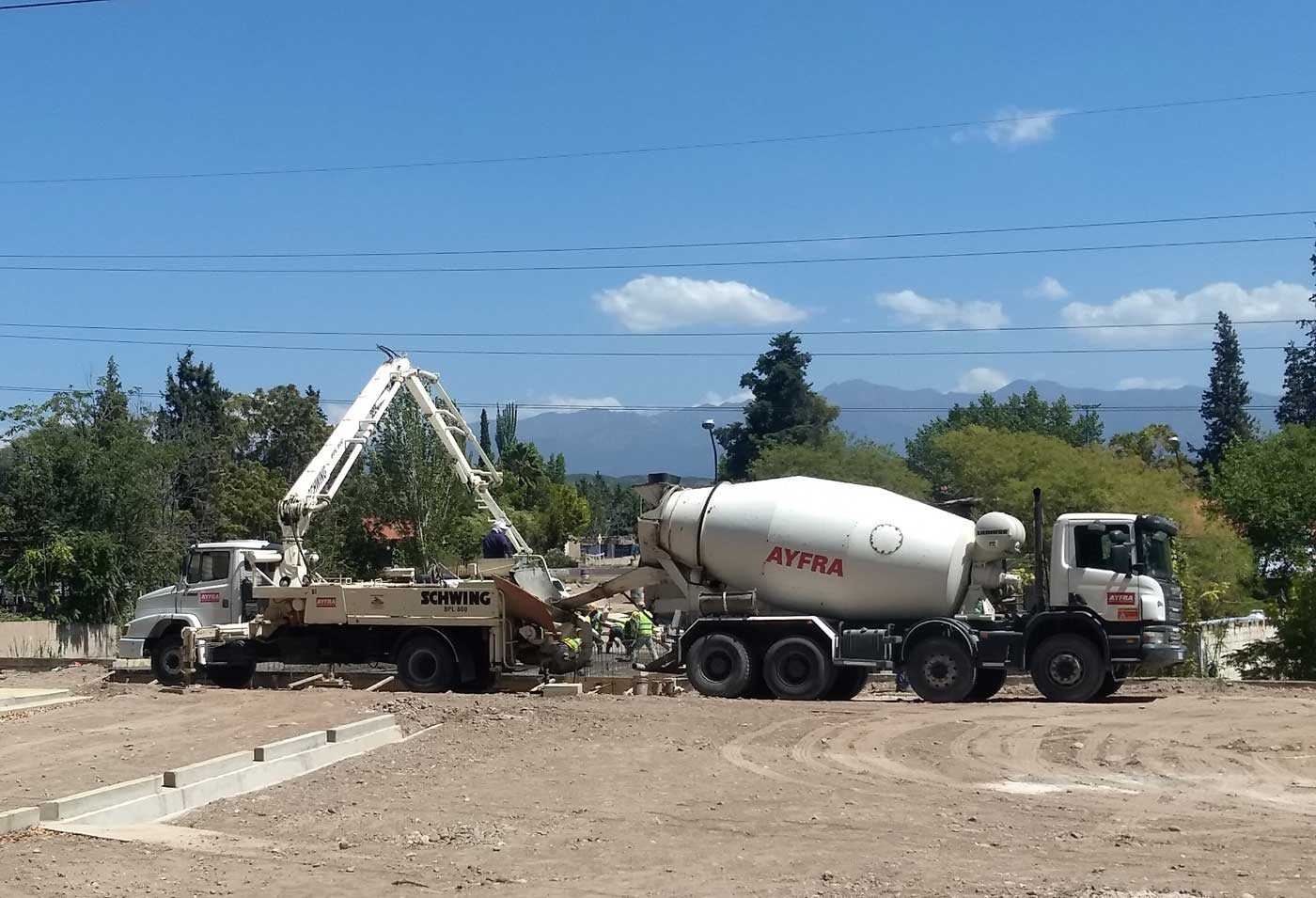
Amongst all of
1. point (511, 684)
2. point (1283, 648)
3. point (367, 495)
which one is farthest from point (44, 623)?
point (1283, 648)

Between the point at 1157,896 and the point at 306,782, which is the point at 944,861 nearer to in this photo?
the point at 1157,896

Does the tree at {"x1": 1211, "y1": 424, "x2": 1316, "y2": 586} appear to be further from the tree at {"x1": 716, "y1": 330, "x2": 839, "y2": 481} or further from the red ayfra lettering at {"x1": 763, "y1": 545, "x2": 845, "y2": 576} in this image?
the tree at {"x1": 716, "y1": 330, "x2": 839, "y2": 481}

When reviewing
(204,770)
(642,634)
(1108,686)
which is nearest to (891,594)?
(1108,686)

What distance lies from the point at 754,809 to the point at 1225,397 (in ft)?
369

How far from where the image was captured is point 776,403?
86.8 m

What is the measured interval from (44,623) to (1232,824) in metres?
35.6

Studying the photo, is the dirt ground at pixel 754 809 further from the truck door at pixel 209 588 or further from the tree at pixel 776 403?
the tree at pixel 776 403

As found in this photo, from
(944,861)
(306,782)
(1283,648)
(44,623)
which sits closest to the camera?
(944,861)

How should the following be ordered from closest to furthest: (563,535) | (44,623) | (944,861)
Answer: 1. (944,861)
2. (44,623)
3. (563,535)

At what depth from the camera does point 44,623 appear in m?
39.6

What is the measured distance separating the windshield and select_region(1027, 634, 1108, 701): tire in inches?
57.8

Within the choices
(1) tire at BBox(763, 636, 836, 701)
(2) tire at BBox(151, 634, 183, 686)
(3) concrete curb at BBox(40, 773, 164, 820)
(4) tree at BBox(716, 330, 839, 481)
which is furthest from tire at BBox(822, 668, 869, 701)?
(4) tree at BBox(716, 330, 839, 481)

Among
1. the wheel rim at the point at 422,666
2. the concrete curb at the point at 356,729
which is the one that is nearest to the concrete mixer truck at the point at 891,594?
the wheel rim at the point at 422,666

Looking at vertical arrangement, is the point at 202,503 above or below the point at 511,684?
above
